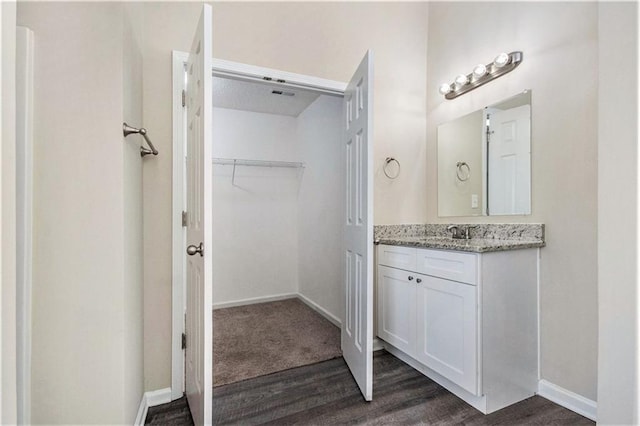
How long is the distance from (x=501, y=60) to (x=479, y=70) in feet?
0.51

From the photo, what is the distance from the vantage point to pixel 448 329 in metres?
1.76

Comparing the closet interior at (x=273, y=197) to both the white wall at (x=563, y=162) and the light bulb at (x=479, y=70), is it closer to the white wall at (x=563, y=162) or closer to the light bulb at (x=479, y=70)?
the light bulb at (x=479, y=70)

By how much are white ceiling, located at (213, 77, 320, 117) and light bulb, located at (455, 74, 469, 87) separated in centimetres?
128

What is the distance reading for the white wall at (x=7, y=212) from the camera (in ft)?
2.45

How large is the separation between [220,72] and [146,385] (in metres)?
1.84

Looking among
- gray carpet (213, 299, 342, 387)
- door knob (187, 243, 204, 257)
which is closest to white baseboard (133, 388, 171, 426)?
gray carpet (213, 299, 342, 387)

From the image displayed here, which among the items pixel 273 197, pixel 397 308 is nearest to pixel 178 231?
pixel 397 308

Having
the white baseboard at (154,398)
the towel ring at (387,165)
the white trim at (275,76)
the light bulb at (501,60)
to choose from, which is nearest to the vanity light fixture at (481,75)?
the light bulb at (501,60)

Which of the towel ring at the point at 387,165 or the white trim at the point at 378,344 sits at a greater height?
the towel ring at the point at 387,165

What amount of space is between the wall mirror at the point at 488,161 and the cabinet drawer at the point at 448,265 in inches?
22.4

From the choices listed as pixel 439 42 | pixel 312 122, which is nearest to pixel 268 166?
pixel 312 122

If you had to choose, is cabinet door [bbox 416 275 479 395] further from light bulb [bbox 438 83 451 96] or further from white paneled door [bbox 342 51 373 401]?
light bulb [bbox 438 83 451 96]

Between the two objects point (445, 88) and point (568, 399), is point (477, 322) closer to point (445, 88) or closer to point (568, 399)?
point (568, 399)

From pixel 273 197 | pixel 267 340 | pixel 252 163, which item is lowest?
pixel 267 340
